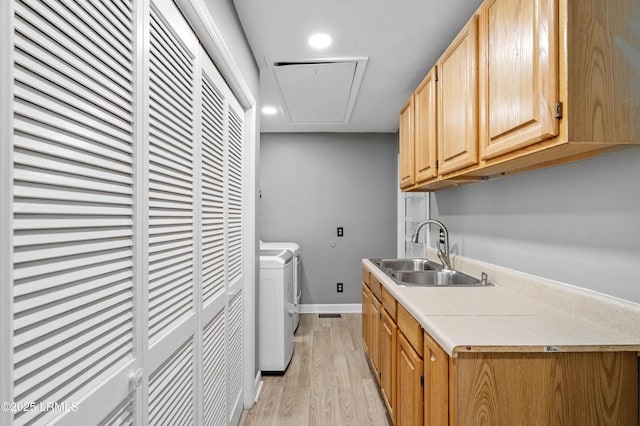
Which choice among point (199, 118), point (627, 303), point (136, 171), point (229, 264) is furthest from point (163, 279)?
point (627, 303)

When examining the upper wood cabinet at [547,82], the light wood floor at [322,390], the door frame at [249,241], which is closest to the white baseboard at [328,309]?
the light wood floor at [322,390]

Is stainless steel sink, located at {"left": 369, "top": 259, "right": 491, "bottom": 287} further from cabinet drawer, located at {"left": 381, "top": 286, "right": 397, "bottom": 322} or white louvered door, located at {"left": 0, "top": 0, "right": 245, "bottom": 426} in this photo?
white louvered door, located at {"left": 0, "top": 0, "right": 245, "bottom": 426}

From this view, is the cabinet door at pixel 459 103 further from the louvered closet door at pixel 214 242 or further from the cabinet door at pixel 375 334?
the louvered closet door at pixel 214 242

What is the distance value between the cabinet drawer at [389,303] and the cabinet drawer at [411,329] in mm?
112

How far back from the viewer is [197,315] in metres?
1.42

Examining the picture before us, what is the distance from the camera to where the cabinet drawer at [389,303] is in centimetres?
199

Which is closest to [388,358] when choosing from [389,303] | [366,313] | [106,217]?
[389,303]

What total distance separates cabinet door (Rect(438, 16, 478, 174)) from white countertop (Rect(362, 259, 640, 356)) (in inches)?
26.1

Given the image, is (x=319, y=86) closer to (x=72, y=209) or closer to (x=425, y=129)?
(x=425, y=129)

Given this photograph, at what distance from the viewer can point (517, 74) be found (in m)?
1.29

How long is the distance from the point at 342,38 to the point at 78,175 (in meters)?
1.89

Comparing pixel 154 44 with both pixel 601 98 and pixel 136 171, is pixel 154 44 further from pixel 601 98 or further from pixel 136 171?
pixel 601 98

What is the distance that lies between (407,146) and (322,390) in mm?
1958

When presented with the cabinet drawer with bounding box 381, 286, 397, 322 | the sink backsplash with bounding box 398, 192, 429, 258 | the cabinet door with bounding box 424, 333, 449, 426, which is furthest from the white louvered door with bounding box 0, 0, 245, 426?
the sink backsplash with bounding box 398, 192, 429, 258
